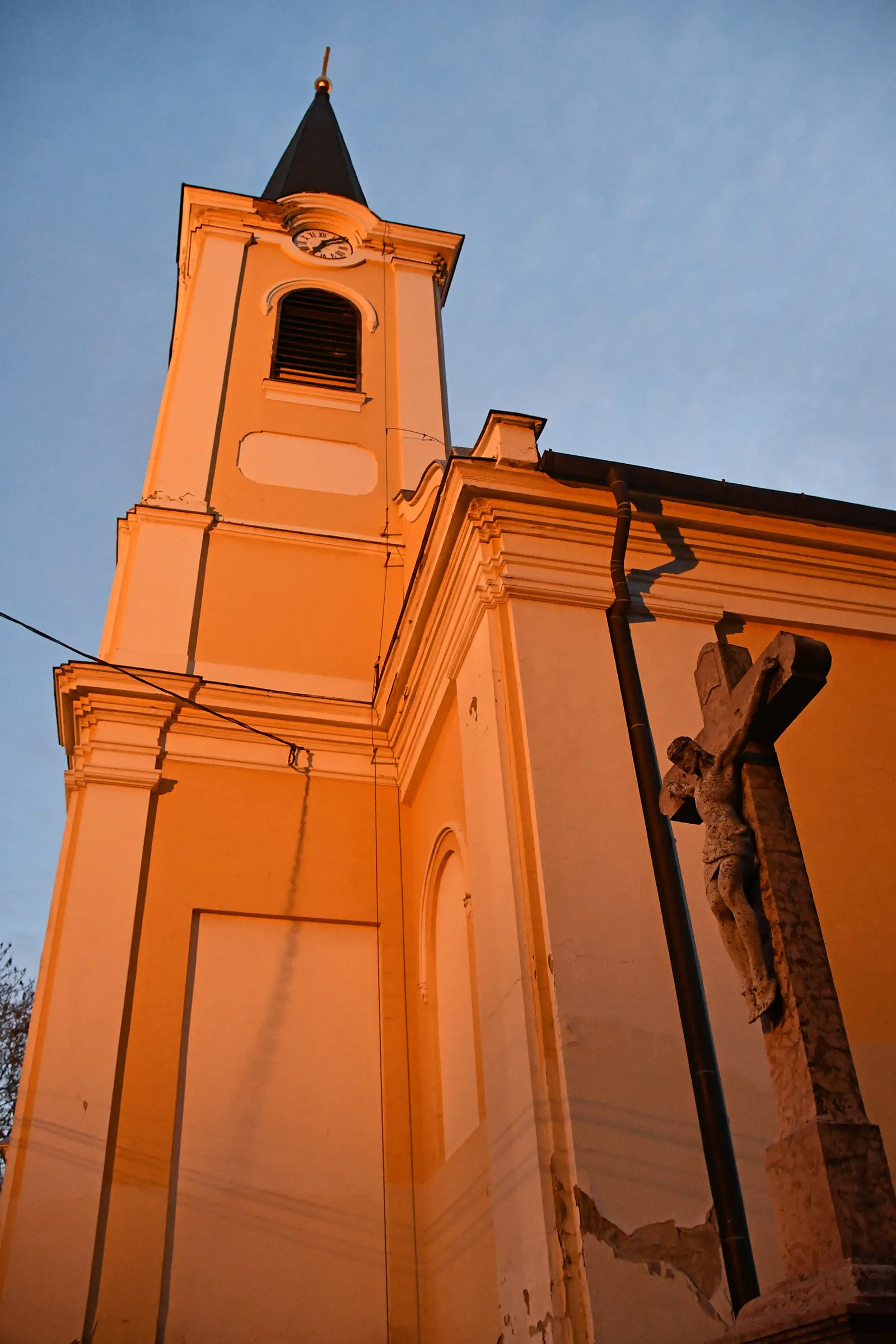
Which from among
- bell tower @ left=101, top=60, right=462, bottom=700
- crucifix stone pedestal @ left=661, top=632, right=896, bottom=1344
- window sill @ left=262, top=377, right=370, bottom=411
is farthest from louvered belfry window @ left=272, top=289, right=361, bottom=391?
crucifix stone pedestal @ left=661, top=632, right=896, bottom=1344

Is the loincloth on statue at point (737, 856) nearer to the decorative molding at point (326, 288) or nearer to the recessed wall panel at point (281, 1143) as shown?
the recessed wall panel at point (281, 1143)

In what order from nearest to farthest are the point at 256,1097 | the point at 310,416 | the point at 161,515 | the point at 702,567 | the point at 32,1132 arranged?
1. the point at 32,1132
2. the point at 256,1097
3. the point at 702,567
4. the point at 161,515
5. the point at 310,416

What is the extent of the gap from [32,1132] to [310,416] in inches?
314

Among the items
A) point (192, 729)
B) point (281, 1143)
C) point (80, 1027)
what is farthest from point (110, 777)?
point (281, 1143)

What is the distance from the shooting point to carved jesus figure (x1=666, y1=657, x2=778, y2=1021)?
4016 mm

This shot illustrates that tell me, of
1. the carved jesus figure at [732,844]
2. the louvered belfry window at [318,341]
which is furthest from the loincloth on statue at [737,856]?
the louvered belfry window at [318,341]

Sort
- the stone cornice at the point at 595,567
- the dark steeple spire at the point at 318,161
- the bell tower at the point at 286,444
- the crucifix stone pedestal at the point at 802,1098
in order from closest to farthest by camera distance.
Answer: the crucifix stone pedestal at the point at 802,1098, the stone cornice at the point at 595,567, the bell tower at the point at 286,444, the dark steeple spire at the point at 318,161

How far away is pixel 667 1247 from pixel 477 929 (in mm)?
2061

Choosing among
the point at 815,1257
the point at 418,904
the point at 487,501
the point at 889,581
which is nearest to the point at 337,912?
the point at 418,904

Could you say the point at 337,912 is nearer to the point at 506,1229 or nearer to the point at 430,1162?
the point at 430,1162

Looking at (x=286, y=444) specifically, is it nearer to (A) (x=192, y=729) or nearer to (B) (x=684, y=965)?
(A) (x=192, y=729)

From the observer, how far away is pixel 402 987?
8.66m

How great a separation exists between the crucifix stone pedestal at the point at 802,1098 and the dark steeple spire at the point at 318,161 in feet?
44.6

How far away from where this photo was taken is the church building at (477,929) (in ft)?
15.8
